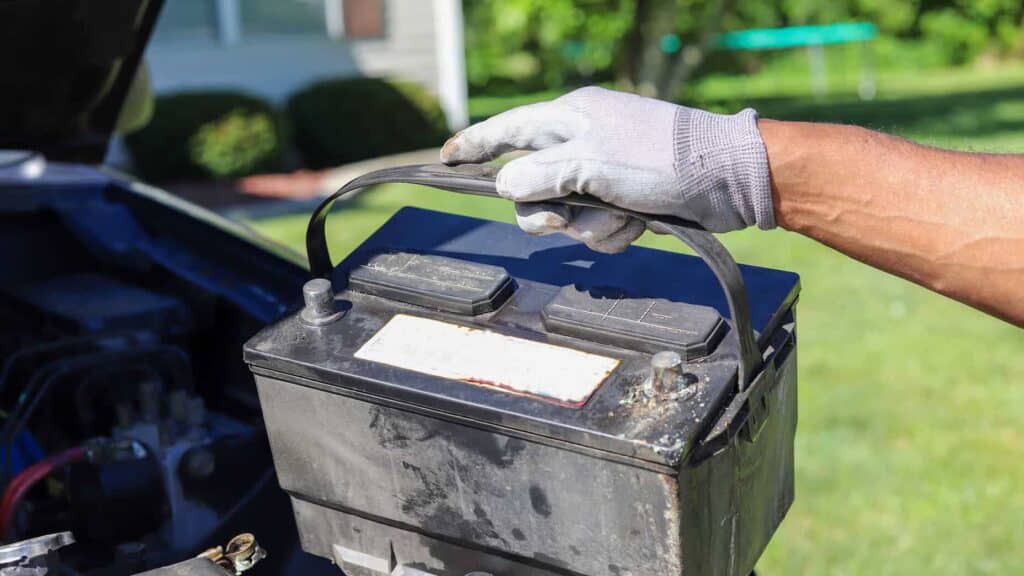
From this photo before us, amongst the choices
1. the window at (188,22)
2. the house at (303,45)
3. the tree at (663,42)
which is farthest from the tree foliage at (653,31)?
the window at (188,22)

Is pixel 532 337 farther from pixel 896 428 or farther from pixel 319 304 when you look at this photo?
pixel 896 428

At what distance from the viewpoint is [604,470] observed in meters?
1.00

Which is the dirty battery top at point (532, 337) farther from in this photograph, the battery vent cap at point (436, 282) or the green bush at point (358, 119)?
the green bush at point (358, 119)

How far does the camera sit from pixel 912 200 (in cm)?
115

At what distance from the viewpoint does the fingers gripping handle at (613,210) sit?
103cm

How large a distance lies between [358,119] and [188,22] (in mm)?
1882

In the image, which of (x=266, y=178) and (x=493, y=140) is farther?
(x=266, y=178)

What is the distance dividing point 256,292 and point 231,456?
1.15 ft

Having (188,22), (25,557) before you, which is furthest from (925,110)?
(25,557)

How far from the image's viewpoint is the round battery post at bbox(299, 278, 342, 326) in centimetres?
119

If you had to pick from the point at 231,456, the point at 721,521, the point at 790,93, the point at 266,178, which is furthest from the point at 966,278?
the point at 790,93

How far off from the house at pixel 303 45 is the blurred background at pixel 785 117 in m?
0.02

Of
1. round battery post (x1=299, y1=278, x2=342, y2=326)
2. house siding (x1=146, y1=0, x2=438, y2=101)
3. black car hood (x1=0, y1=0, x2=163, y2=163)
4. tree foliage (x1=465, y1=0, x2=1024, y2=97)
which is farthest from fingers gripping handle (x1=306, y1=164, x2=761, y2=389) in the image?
tree foliage (x1=465, y1=0, x2=1024, y2=97)

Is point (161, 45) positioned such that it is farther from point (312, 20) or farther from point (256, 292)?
point (256, 292)
